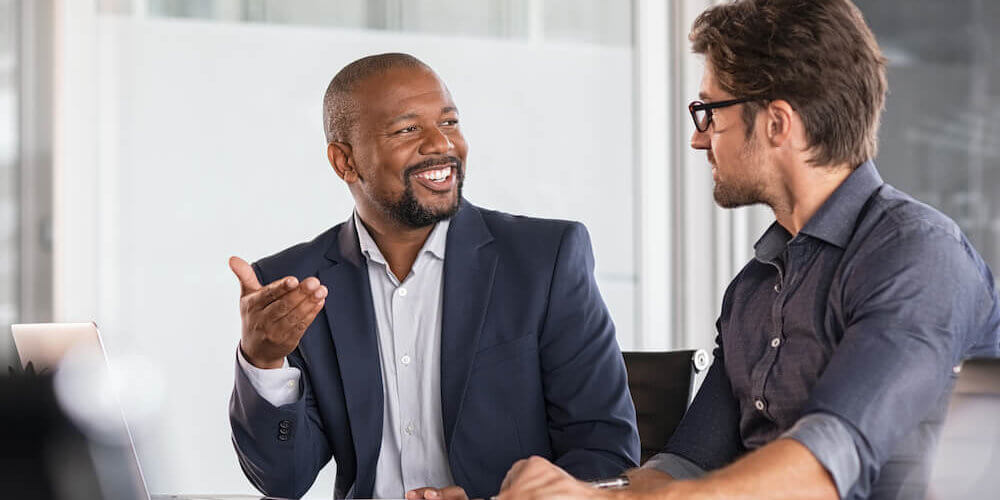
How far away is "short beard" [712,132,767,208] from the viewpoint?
5.51 ft

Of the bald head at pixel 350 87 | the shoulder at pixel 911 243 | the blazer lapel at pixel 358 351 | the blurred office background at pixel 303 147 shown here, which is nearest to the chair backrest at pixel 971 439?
the shoulder at pixel 911 243

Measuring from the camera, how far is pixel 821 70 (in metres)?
1.61

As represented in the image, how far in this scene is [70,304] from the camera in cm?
354

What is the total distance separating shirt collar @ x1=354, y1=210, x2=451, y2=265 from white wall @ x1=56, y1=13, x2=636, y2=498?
1548 mm

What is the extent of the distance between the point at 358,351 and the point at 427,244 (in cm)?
26

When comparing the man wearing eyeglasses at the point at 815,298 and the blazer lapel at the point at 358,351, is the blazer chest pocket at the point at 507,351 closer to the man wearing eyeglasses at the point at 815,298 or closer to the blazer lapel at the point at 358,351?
the blazer lapel at the point at 358,351

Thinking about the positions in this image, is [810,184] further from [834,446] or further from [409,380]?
[409,380]

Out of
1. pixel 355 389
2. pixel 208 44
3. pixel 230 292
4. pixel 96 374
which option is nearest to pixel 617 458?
pixel 355 389

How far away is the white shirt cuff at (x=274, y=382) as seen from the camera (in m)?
1.93

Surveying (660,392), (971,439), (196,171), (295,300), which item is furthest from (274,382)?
(196,171)

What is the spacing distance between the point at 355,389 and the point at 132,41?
6.51 feet

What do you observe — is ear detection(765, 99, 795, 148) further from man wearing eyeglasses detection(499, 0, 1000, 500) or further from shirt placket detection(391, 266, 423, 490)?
shirt placket detection(391, 266, 423, 490)

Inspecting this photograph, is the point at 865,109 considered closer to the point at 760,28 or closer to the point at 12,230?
the point at 760,28

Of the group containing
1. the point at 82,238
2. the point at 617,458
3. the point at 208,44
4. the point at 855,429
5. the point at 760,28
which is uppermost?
the point at 208,44
